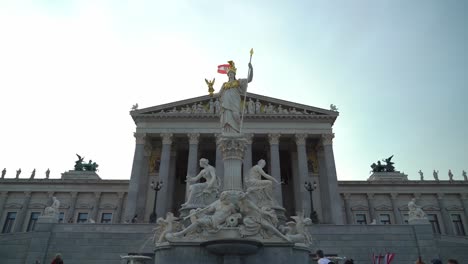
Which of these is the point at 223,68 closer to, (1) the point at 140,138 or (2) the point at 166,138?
(2) the point at 166,138

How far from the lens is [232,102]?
44.7 feet

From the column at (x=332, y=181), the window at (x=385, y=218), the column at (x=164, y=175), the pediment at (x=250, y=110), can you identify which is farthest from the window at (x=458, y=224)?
the column at (x=164, y=175)

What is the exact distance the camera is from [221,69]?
16562mm

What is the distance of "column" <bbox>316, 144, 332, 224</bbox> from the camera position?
40.9 meters

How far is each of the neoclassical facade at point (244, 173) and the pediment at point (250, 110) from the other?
0.39 feet

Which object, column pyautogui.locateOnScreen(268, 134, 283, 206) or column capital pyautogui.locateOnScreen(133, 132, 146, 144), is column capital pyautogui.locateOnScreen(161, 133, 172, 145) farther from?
column pyautogui.locateOnScreen(268, 134, 283, 206)

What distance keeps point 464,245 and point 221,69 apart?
2310 centimetres

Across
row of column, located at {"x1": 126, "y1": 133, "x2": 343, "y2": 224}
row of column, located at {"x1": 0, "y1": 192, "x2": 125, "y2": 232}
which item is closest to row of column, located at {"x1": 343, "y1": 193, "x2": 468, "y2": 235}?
row of column, located at {"x1": 126, "y1": 133, "x2": 343, "y2": 224}

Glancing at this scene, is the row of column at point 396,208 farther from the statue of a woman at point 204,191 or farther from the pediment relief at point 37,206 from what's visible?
the pediment relief at point 37,206

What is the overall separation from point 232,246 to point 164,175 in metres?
30.2

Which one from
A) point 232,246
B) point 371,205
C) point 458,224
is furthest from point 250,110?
point 458,224

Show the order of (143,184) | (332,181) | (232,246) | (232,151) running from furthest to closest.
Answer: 1. (143,184)
2. (332,181)
3. (232,151)
4. (232,246)

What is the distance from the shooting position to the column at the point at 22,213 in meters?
49.7

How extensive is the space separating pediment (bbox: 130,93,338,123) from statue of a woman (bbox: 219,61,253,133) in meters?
27.9
